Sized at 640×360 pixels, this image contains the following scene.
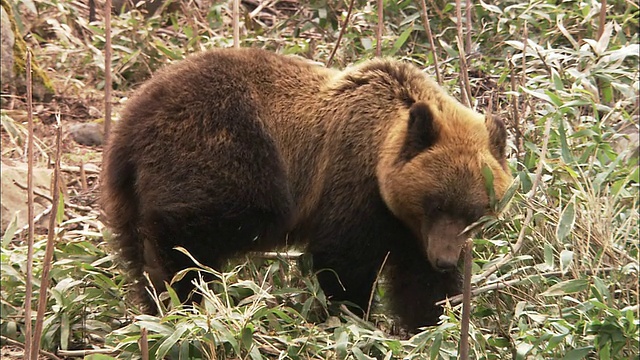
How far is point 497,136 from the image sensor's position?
220 inches

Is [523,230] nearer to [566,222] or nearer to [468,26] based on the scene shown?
[566,222]

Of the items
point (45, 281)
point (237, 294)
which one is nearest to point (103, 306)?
point (237, 294)

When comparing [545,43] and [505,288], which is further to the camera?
[545,43]

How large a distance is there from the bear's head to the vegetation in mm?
236

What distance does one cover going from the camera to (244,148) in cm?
562

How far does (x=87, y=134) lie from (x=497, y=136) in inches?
179

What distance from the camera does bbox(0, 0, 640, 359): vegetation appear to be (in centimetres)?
473

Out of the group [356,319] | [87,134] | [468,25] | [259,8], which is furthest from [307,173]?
[259,8]

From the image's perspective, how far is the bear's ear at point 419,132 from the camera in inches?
213

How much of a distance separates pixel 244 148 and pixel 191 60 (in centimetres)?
70

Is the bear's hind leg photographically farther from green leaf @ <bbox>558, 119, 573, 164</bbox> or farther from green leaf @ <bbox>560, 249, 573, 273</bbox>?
green leaf @ <bbox>558, 119, 573, 164</bbox>

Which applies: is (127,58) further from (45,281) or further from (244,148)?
(45,281)

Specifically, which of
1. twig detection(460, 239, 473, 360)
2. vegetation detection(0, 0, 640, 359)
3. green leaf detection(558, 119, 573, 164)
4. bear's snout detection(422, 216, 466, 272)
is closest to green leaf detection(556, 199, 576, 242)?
vegetation detection(0, 0, 640, 359)

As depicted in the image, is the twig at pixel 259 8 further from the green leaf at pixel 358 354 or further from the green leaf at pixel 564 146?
the green leaf at pixel 358 354
